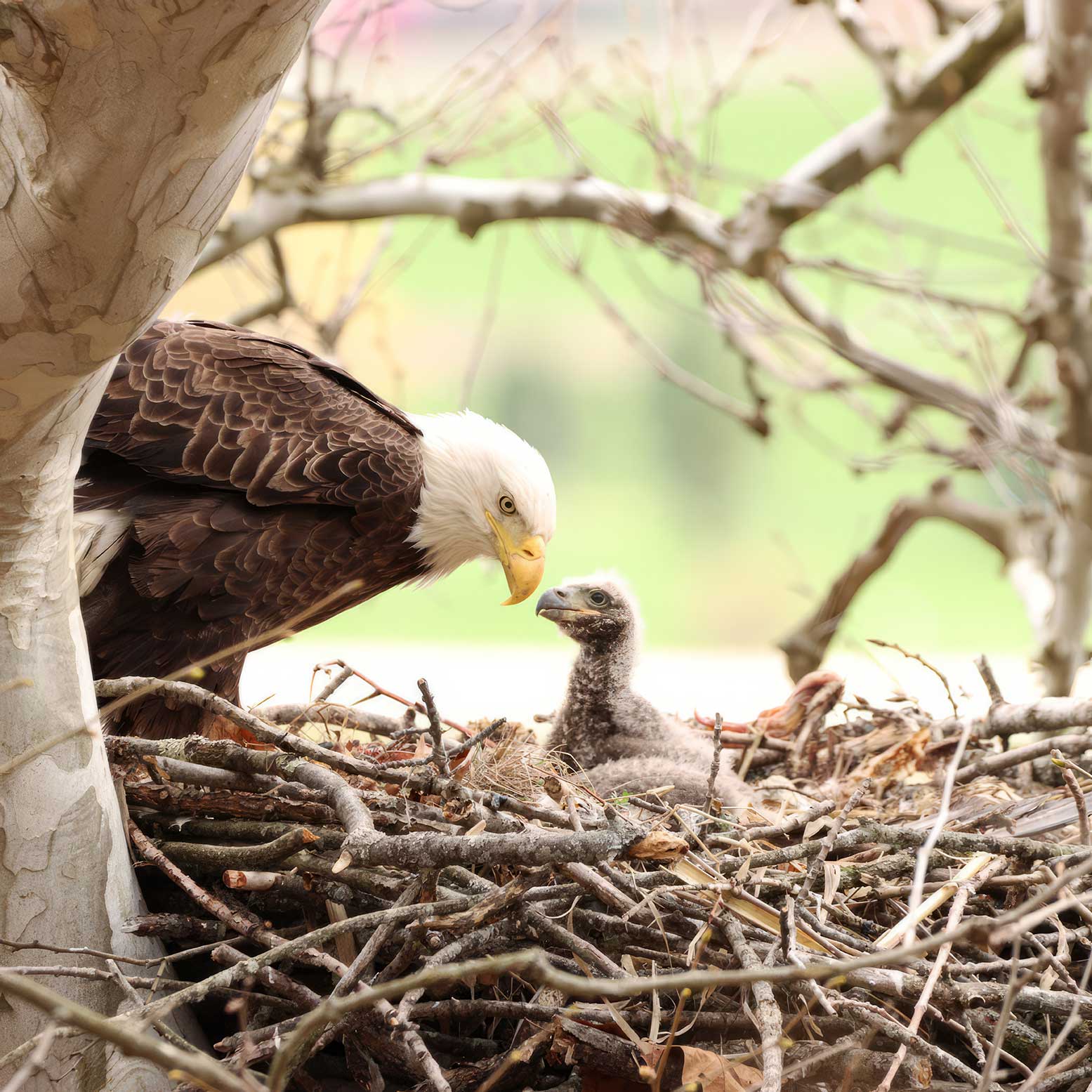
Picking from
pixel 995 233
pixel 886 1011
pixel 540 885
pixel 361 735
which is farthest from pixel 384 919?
pixel 995 233

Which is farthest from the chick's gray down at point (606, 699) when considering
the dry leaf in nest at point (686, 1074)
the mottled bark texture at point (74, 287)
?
the mottled bark texture at point (74, 287)

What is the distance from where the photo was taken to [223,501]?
9.62ft

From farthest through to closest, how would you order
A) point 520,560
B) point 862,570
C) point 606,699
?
point 862,570
point 520,560
point 606,699

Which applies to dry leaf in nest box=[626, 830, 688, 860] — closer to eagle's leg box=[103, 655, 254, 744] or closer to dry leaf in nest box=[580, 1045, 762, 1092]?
dry leaf in nest box=[580, 1045, 762, 1092]

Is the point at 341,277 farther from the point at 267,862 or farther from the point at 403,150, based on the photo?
the point at 267,862

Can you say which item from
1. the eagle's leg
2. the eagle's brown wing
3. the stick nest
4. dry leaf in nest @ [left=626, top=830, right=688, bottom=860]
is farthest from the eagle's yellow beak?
dry leaf in nest @ [left=626, top=830, right=688, bottom=860]

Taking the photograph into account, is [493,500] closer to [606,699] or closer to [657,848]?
[606,699]

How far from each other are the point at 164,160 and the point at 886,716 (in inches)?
107

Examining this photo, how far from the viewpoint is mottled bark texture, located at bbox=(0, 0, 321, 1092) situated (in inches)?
50.9

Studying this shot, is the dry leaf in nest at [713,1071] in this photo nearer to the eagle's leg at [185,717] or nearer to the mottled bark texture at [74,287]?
the mottled bark texture at [74,287]

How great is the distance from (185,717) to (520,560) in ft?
3.31

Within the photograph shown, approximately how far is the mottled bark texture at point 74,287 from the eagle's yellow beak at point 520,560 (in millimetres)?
1540

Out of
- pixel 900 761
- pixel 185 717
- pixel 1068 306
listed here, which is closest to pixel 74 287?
pixel 185 717

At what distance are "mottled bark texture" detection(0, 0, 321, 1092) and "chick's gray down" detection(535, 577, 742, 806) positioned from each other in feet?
4.51
